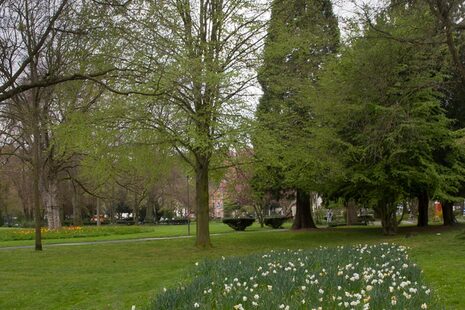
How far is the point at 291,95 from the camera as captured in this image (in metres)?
22.1

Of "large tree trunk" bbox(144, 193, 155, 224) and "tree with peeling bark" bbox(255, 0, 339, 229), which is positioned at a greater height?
"tree with peeling bark" bbox(255, 0, 339, 229)

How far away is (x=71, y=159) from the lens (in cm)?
3484

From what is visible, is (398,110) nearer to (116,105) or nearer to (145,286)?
(116,105)

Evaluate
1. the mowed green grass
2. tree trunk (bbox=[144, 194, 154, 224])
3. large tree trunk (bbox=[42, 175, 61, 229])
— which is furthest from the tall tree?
tree trunk (bbox=[144, 194, 154, 224])

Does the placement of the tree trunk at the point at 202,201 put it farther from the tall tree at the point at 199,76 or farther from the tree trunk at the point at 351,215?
the tree trunk at the point at 351,215

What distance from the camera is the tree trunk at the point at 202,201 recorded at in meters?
19.8

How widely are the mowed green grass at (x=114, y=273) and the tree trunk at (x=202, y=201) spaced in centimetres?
53

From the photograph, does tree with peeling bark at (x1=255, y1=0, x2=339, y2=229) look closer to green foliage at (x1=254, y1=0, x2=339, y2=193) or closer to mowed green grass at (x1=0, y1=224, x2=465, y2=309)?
green foliage at (x1=254, y1=0, x2=339, y2=193)

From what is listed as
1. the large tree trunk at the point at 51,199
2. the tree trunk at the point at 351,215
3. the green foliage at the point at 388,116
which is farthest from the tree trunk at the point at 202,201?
the tree trunk at the point at 351,215

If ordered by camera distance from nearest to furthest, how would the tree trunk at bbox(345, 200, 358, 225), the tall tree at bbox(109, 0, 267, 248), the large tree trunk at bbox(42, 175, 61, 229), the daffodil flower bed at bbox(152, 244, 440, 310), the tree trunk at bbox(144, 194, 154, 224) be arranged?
the daffodil flower bed at bbox(152, 244, 440, 310) < the tall tree at bbox(109, 0, 267, 248) < the large tree trunk at bbox(42, 175, 61, 229) < the tree trunk at bbox(345, 200, 358, 225) < the tree trunk at bbox(144, 194, 154, 224)

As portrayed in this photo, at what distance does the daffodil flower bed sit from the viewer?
5773mm

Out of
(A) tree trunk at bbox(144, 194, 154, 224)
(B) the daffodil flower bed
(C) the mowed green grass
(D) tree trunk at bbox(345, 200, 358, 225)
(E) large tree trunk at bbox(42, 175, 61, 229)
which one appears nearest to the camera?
(B) the daffodil flower bed

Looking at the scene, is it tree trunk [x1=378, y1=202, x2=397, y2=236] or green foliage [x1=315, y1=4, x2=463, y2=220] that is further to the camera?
tree trunk [x1=378, y1=202, x2=397, y2=236]

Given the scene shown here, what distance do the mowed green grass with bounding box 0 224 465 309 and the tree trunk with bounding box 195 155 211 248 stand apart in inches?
21.0
